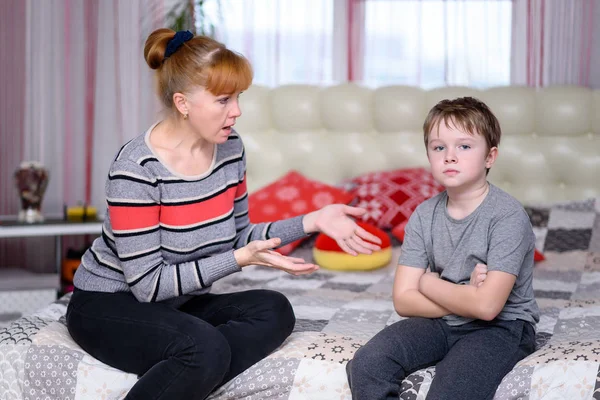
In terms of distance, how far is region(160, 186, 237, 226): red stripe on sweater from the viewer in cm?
187

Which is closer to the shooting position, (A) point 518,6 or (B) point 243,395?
(B) point 243,395

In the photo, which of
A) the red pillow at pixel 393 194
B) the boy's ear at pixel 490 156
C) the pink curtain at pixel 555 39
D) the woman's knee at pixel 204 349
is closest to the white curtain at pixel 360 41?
the pink curtain at pixel 555 39

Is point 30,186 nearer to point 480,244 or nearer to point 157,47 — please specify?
point 157,47

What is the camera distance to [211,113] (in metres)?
1.86

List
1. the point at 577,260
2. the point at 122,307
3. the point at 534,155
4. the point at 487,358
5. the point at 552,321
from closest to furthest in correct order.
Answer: the point at 487,358, the point at 122,307, the point at 552,321, the point at 577,260, the point at 534,155

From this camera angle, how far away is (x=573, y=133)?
11.2 feet

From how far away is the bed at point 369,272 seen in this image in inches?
71.3

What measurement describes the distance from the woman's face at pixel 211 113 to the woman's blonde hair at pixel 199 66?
2 cm

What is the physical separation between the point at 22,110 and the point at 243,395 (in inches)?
97.0

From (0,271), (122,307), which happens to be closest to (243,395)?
(122,307)

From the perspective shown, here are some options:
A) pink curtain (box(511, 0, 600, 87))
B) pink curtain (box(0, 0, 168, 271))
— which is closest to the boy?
pink curtain (box(511, 0, 600, 87))

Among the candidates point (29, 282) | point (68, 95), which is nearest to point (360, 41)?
point (68, 95)

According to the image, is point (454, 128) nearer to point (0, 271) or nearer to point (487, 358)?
point (487, 358)

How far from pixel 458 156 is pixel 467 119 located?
0.29ft
